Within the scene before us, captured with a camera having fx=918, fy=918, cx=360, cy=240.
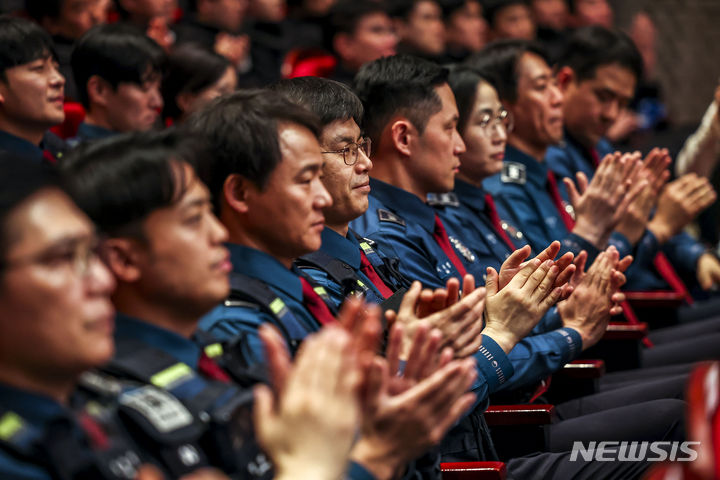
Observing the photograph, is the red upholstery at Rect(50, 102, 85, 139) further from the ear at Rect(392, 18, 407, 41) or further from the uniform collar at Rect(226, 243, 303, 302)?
the ear at Rect(392, 18, 407, 41)

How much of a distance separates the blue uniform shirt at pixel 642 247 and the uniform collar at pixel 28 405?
2677mm

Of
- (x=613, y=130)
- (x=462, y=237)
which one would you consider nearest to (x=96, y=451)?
(x=462, y=237)

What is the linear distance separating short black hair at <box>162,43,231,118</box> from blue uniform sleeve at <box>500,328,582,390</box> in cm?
195

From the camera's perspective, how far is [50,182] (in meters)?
1.26

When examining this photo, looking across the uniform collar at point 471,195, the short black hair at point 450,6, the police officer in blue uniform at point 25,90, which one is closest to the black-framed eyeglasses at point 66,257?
the police officer in blue uniform at point 25,90

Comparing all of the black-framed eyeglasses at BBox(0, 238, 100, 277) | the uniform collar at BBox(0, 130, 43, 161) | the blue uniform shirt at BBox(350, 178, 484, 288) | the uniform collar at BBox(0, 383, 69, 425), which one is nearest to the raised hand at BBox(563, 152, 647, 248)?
the blue uniform shirt at BBox(350, 178, 484, 288)

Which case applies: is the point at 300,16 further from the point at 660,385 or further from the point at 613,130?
the point at 660,385

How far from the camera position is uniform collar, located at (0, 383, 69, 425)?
1.18 m

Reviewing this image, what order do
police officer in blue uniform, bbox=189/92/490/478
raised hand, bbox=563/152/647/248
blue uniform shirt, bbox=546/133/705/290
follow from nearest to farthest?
1. police officer in blue uniform, bbox=189/92/490/478
2. raised hand, bbox=563/152/647/248
3. blue uniform shirt, bbox=546/133/705/290

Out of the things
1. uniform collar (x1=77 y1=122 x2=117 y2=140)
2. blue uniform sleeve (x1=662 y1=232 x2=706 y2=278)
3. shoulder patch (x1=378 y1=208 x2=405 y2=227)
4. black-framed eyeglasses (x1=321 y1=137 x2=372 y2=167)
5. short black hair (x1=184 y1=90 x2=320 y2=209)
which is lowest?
blue uniform sleeve (x1=662 y1=232 x2=706 y2=278)

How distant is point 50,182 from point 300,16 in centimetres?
494

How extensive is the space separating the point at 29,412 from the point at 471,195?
2.09 m

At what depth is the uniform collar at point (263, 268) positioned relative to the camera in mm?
1818

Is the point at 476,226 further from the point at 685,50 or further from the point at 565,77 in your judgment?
the point at 685,50
